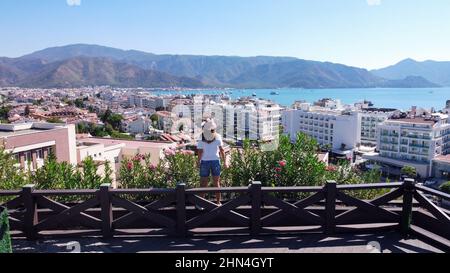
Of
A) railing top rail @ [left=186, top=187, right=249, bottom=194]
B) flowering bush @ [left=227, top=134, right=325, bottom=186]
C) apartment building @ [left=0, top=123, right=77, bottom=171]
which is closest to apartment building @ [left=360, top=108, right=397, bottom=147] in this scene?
apartment building @ [left=0, top=123, right=77, bottom=171]

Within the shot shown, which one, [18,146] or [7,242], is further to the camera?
[18,146]

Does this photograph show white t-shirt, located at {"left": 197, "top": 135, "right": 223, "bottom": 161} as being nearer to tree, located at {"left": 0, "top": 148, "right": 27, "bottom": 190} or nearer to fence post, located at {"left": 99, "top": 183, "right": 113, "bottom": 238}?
fence post, located at {"left": 99, "top": 183, "right": 113, "bottom": 238}

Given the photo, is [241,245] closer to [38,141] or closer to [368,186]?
[368,186]

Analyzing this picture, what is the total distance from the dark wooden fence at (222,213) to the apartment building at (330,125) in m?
55.5

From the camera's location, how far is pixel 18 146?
16609 mm

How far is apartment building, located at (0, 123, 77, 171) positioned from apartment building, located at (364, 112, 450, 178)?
42.8 meters

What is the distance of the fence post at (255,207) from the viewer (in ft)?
12.3

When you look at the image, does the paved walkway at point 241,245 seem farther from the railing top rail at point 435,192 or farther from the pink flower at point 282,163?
the pink flower at point 282,163

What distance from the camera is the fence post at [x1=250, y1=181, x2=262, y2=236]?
3.75 metres

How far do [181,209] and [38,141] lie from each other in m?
16.4

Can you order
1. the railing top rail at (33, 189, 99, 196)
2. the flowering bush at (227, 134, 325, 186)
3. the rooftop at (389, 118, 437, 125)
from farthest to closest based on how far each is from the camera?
the rooftop at (389, 118, 437, 125), the flowering bush at (227, 134, 325, 186), the railing top rail at (33, 189, 99, 196)
